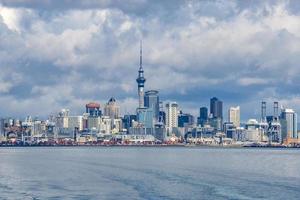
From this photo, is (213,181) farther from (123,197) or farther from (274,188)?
(123,197)

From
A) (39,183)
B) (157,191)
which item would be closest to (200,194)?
(157,191)

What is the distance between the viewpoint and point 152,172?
112m

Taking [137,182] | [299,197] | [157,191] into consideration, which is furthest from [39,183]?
[299,197]

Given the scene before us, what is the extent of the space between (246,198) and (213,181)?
65.2 feet

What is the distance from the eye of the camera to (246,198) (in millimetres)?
73375

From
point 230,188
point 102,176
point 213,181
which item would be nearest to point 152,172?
point 102,176

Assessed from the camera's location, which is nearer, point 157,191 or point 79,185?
point 157,191

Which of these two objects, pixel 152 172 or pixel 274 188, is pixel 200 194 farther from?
pixel 152 172

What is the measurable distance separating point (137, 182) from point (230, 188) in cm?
1321

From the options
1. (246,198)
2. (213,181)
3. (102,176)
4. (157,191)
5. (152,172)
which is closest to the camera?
(246,198)

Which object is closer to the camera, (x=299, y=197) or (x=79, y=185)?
(x=299, y=197)

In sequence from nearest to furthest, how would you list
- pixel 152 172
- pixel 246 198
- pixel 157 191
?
pixel 246 198 → pixel 157 191 → pixel 152 172

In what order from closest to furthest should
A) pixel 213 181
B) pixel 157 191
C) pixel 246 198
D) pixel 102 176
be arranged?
pixel 246 198
pixel 157 191
pixel 213 181
pixel 102 176

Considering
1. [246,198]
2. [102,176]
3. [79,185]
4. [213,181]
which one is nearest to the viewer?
[246,198]
